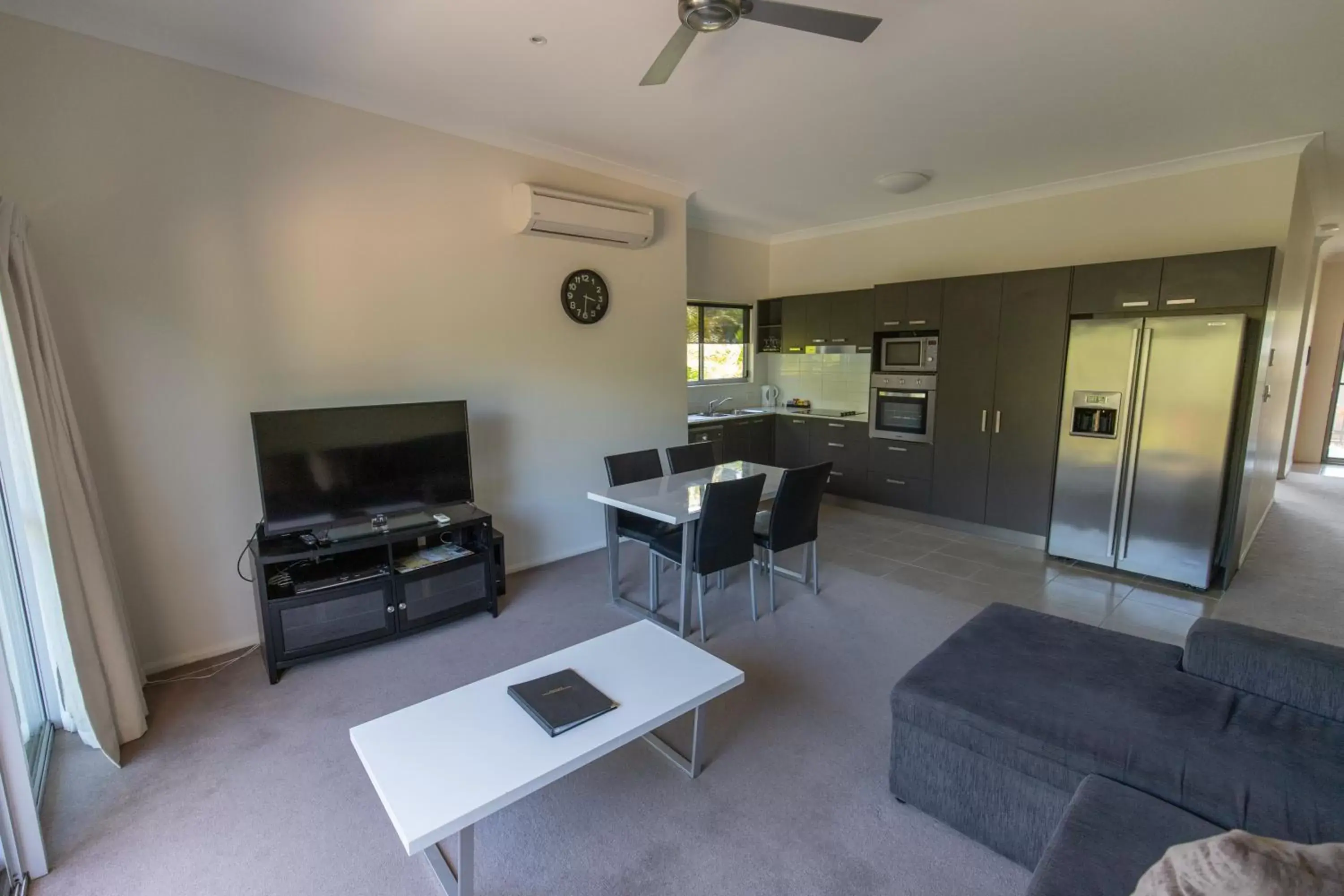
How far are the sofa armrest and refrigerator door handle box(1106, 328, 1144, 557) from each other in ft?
7.95

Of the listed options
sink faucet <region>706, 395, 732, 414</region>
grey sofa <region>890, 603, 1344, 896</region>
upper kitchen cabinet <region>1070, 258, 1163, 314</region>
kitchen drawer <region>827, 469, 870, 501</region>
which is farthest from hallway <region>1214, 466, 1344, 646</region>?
sink faucet <region>706, 395, 732, 414</region>

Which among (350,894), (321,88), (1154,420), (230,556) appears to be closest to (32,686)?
(230,556)

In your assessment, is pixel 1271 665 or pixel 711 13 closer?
pixel 1271 665

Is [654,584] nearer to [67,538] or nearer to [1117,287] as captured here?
[67,538]

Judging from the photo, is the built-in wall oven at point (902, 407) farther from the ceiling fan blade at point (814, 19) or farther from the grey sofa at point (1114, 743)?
the ceiling fan blade at point (814, 19)

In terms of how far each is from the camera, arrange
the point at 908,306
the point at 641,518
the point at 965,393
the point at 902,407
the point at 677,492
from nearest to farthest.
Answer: the point at 677,492, the point at 641,518, the point at 965,393, the point at 908,306, the point at 902,407

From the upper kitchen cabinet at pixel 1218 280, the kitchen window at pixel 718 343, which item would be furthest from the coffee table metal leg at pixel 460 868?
the upper kitchen cabinet at pixel 1218 280

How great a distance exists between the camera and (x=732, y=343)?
21.4 feet

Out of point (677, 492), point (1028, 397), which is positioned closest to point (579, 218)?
point (677, 492)

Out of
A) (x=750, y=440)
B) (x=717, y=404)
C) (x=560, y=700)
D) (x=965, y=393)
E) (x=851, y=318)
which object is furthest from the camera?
(x=717, y=404)

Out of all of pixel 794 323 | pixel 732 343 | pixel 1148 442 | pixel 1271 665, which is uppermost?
pixel 794 323

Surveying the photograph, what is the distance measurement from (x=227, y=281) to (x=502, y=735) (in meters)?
2.58

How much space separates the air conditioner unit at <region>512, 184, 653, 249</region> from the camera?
12.0ft

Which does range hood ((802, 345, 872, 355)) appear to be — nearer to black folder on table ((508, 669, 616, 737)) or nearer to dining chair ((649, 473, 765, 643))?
dining chair ((649, 473, 765, 643))
